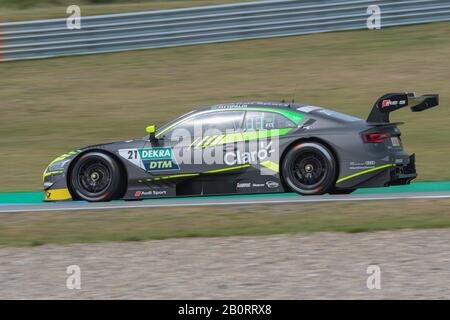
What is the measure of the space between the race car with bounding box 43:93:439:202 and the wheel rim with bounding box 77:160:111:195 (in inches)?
0.5

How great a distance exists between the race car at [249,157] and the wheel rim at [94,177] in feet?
0.04

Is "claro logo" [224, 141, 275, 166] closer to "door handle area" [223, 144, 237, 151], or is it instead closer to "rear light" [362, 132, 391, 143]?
"door handle area" [223, 144, 237, 151]

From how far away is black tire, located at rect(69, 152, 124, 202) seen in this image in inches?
456

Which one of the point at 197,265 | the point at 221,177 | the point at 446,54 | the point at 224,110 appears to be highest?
the point at 446,54

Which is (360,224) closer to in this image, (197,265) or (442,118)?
(197,265)

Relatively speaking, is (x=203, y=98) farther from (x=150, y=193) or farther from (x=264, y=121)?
(x=264, y=121)

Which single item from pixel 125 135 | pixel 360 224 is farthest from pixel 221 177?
pixel 125 135

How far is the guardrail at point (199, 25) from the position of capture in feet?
A: 73.2

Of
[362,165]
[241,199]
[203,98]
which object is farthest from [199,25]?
[362,165]

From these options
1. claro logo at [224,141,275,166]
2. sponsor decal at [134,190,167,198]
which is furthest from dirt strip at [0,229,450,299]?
sponsor decal at [134,190,167,198]

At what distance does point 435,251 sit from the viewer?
891 centimetres

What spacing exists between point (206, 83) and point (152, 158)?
9209 millimetres

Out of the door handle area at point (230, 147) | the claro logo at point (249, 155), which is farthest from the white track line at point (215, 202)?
the door handle area at point (230, 147)

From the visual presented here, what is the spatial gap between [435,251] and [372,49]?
1397 cm
